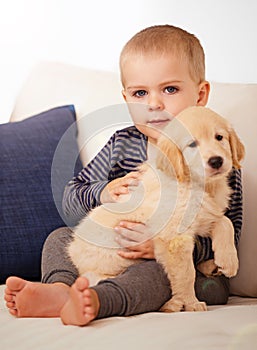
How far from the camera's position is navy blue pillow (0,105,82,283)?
194 centimetres

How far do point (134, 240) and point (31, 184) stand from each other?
0.58m

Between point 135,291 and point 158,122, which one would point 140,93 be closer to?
point 158,122

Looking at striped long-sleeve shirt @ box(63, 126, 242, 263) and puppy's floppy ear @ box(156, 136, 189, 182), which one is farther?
striped long-sleeve shirt @ box(63, 126, 242, 263)

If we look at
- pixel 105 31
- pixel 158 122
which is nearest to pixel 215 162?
pixel 158 122

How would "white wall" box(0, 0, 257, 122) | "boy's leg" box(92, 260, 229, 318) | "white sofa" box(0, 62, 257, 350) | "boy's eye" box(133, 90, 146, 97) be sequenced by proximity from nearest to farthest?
"white sofa" box(0, 62, 257, 350) → "boy's leg" box(92, 260, 229, 318) → "boy's eye" box(133, 90, 146, 97) → "white wall" box(0, 0, 257, 122)

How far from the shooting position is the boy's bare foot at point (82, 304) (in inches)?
52.1

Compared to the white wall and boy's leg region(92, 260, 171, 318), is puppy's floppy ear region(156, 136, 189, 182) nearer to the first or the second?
boy's leg region(92, 260, 171, 318)

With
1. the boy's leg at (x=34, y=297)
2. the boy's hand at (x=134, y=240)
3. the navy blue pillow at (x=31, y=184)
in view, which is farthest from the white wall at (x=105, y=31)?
the boy's leg at (x=34, y=297)

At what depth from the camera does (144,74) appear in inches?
61.5

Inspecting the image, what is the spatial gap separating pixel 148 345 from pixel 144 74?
60cm

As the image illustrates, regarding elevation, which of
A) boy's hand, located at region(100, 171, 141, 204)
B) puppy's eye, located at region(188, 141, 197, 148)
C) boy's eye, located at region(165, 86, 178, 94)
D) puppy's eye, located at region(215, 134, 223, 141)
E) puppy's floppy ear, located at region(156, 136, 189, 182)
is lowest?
boy's hand, located at region(100, 171, 141, 204)

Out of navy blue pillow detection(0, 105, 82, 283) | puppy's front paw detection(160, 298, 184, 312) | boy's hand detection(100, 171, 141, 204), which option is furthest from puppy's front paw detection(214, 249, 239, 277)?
navy blue pillow detection(0, 105, 82, 283)

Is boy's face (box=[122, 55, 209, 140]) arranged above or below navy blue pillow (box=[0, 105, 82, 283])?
above
